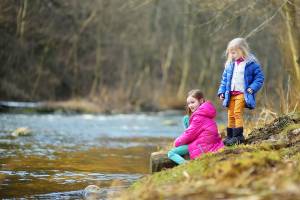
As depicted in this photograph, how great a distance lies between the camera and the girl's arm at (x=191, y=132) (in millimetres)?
8594

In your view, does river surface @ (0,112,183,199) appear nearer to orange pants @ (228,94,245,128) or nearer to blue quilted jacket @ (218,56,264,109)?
orange pants @ (228,94,245,128)

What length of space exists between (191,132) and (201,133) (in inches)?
5.4

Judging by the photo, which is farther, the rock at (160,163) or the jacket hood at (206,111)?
the rock at (160,163)

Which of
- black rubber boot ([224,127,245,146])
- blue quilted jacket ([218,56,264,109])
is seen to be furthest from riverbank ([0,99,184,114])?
black rubber boot ([224,127,245,146])

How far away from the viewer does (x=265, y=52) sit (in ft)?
131

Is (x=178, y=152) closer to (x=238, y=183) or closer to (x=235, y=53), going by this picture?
(x=235, y=53)

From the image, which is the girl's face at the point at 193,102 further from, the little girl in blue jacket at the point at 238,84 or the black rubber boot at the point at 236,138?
the black rubber boot at the point at 236,138

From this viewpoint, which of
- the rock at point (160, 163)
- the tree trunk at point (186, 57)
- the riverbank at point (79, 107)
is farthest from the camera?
the tree trunk at point (186, 57)

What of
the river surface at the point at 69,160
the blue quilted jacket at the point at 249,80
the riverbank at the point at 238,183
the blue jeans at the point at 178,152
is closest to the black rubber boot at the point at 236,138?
the blue quilted jacket at the point at 249,80

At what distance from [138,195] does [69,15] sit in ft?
112

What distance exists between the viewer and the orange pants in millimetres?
8648

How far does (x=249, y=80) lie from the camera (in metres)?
8.78

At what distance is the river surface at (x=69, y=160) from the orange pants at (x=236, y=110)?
1715 millimetres

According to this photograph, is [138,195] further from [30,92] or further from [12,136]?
[30,92]
